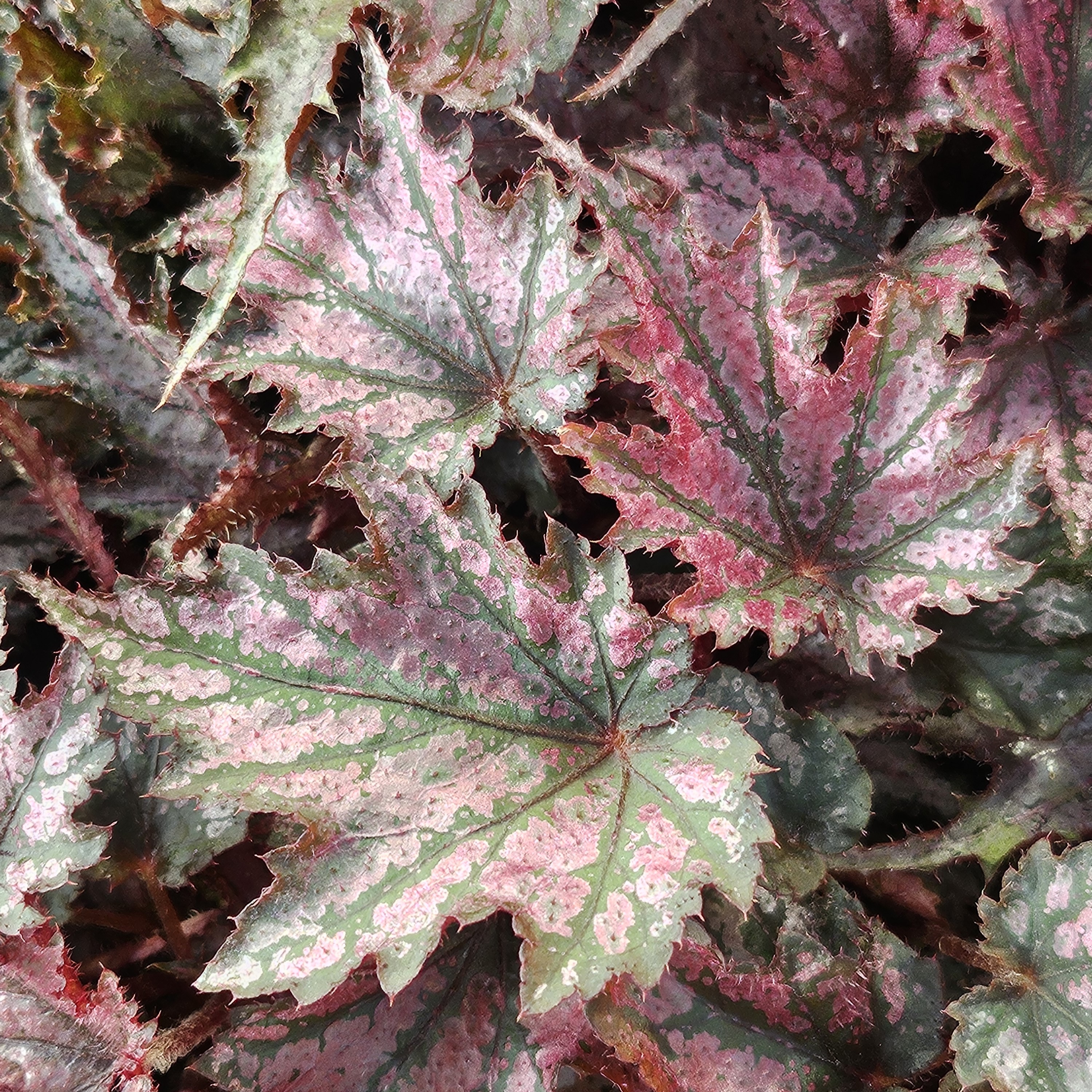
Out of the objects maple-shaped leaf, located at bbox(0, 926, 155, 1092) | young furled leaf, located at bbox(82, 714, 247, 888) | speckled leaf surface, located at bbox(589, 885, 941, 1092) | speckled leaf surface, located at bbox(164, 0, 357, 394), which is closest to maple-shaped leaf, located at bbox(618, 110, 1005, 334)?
speckled leaf surface, located at bbox(164, 0, 357, 394)

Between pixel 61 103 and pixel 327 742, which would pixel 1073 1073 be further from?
pixel 61 103

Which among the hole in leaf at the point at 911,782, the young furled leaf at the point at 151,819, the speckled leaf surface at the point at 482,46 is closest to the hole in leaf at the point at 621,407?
the speckled leaf surface at the point at 482,46

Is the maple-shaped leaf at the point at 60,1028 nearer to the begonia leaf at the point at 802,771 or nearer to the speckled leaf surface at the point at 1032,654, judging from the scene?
the begonia leaf at the point at 802,771

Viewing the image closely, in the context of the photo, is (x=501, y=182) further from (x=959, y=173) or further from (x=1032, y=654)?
(x=1032, y=654)

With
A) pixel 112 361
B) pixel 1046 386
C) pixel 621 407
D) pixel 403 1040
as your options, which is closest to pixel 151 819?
pixel 403 1040

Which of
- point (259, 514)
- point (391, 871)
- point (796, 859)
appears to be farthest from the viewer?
A: point (259, 514)

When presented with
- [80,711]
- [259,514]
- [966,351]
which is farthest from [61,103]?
[966,351]

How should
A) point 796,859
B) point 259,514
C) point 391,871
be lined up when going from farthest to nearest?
point 259,514, point 796,859, point 391,871
